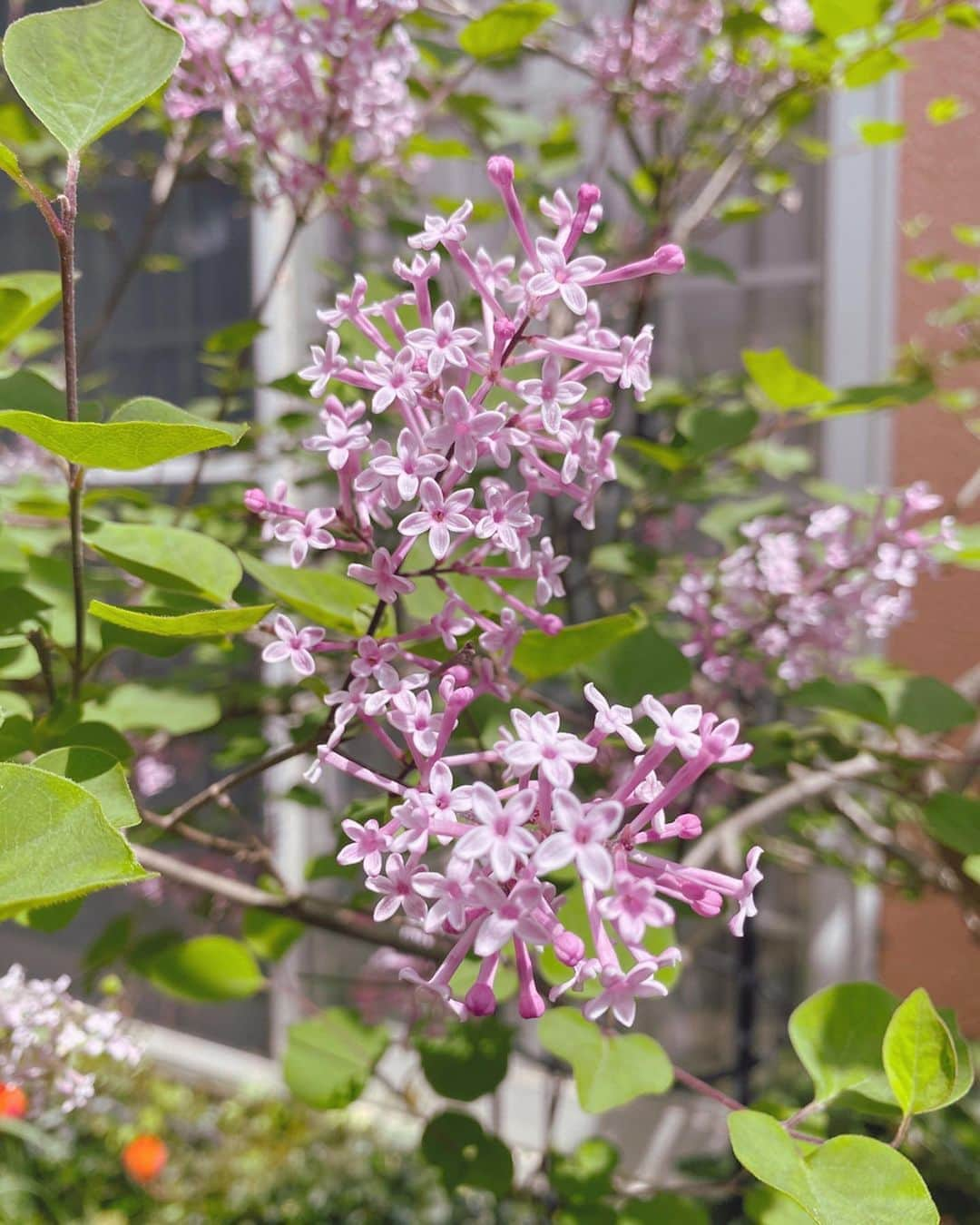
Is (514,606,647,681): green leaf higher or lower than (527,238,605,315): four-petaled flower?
lower

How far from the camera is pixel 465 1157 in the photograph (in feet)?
1.98

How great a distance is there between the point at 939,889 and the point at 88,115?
770mm

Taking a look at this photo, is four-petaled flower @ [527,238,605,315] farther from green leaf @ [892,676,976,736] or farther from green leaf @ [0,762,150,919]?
green leaf @ [892,676,976,736]

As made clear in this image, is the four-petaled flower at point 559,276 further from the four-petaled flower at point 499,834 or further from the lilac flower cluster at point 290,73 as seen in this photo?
the lilac flower cluster at point 290,73

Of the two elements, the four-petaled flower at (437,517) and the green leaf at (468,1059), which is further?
the green leaf at (468,1059)

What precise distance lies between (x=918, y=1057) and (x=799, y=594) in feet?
1.23

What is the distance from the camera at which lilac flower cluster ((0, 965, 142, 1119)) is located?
0.52 meters

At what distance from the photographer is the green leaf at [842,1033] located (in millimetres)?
402

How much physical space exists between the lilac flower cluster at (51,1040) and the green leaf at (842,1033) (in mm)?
359

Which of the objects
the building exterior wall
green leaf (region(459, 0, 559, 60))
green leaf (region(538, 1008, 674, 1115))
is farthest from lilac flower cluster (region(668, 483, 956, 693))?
the building exterior wall

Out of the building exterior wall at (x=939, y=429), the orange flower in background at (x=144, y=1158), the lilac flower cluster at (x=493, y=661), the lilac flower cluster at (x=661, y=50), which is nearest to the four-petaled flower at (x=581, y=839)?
the lilac flower cluster at (x=493, y=661)

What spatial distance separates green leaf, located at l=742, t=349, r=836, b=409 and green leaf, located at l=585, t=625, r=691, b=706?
19cm

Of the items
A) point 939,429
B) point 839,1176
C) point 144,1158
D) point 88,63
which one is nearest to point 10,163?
point 88,63

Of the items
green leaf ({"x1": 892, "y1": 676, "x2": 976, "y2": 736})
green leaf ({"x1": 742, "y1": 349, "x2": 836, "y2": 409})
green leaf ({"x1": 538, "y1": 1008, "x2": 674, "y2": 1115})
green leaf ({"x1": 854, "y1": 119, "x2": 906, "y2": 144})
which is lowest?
green leaf ({"x1": 538, "y1": 1008, "x2": 674, "y2": 1115})
